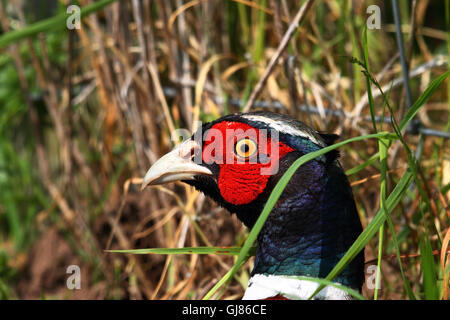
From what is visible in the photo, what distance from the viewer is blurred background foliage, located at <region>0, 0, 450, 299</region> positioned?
2.07 metres

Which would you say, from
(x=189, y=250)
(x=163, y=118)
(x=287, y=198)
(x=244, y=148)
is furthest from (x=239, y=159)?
(x=163, y=118)

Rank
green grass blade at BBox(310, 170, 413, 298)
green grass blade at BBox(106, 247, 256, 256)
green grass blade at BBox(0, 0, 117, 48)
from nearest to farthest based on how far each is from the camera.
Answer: green grass blade at BBox(310, 170, 413, 298) < green grass blade at BBox(0, 0, 117, 48) < green grass blade at BBox(106, 247, 256, 256)

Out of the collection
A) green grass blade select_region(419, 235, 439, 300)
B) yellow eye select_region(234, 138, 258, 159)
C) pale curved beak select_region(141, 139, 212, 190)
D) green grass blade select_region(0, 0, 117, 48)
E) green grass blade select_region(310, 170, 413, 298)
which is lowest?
green grass blade select_region(419, 235, 439, 300)

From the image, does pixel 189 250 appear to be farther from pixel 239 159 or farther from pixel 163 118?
pixel 163 118

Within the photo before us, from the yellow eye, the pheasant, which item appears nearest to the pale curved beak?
the pheasant

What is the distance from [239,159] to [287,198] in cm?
16

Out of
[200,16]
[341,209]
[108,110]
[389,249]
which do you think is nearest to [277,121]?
[341,209]

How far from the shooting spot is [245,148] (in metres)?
1.42

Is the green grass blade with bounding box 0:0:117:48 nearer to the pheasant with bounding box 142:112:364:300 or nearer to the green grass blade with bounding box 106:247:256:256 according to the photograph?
the pheasant with bounding box 142:112:364:300

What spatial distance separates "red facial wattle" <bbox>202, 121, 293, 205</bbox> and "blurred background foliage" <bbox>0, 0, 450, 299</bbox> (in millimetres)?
510

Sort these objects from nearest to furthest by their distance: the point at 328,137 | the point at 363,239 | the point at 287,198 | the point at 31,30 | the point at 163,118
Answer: the point at 363,239, the point at 31,30, the point at 287,198, the point at 328,137, the point at 163,118

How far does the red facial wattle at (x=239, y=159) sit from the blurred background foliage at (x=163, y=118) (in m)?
0.51

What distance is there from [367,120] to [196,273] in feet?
2.97

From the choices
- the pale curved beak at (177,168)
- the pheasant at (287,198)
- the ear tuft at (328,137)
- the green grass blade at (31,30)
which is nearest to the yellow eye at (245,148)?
the pheasant at (287,198)
